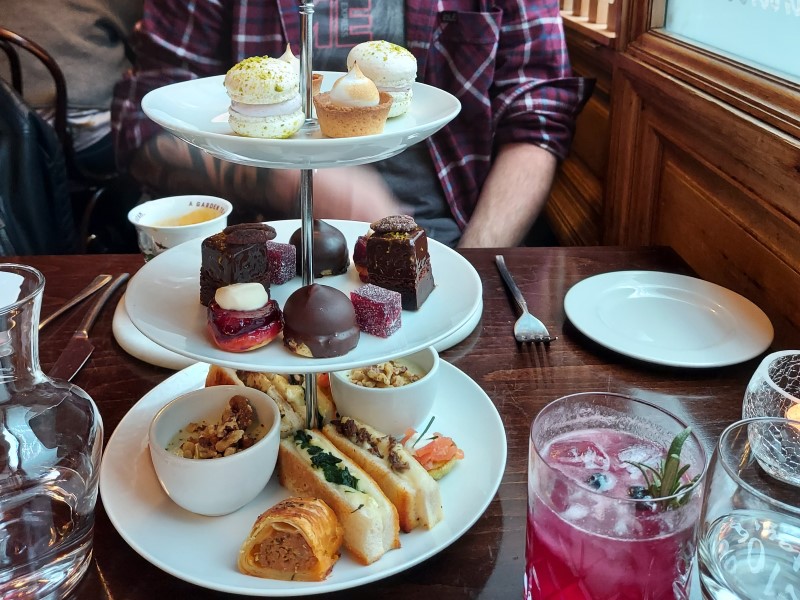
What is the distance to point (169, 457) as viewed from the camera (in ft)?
2.40

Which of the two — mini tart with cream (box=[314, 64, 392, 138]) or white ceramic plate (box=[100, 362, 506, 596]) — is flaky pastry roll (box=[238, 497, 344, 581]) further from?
mini tart with cream (box=[314, 64, 392, 138])

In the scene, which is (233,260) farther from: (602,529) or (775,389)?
(775,389)

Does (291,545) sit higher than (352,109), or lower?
lower

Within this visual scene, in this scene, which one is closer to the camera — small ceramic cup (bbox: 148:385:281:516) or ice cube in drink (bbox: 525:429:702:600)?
ice cube in drink (bbox: 525:429:702:600)

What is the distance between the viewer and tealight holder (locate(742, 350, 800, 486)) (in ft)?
2.15

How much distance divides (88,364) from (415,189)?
1.06m

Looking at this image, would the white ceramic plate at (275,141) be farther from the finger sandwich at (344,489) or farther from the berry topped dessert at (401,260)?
the finger sandwich at (344,489)

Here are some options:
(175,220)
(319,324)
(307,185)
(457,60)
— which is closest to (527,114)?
(457,60)

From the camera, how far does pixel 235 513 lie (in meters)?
0.77

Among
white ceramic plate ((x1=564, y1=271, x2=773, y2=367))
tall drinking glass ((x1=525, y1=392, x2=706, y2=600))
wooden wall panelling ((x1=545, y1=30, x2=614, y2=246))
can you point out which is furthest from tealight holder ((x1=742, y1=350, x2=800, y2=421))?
wooden wall panelling ((x1=545, y1=30, x2=614, y2=246))

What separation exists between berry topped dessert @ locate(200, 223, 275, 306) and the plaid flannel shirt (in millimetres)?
1181

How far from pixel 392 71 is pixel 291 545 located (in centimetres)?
49

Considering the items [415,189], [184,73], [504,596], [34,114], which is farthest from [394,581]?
[34,114]

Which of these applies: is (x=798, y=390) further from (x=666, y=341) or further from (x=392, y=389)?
(x=392, y=389)
